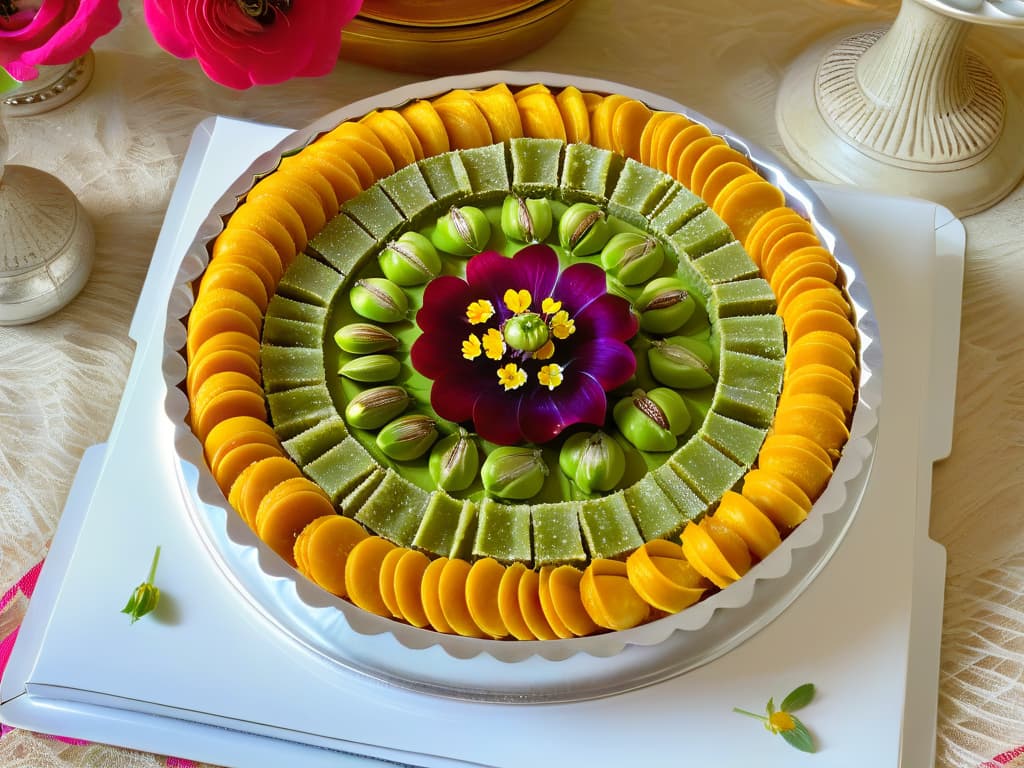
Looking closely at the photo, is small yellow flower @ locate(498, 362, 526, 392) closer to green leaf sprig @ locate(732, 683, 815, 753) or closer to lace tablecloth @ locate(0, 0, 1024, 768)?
green leaf sprig @ locate(732, 683, 815, 753)

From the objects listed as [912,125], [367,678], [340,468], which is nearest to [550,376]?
[340,468]

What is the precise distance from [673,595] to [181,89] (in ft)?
3.79

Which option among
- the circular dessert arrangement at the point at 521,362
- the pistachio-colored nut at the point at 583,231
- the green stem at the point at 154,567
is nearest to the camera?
the circular dessert arrangement at the point at 521,362

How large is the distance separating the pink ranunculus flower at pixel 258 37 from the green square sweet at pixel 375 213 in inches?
6.5

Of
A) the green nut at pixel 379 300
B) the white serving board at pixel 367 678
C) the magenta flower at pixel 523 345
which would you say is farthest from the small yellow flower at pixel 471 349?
the white serving board at pixel 367 678

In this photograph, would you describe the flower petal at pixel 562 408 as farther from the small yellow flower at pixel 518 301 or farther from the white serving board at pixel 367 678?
the white serving board at pixel 367 678

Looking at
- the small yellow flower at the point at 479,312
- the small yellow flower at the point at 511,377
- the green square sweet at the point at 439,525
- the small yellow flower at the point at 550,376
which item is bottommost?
the green square sweet at the point at 439,525

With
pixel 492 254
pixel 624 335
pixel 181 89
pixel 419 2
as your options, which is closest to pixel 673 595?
pixel 624 335

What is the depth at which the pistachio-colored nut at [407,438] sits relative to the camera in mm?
1120

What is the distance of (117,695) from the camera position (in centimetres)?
108

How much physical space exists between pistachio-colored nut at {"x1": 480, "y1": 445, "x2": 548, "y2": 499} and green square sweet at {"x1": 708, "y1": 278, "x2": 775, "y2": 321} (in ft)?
0.93

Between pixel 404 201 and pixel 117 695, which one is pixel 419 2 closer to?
pixel 404 201

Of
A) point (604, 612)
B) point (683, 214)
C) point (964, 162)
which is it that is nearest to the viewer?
point (604, 612)

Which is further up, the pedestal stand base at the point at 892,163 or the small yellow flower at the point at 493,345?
the pedestal stand base at the point at 892,163
